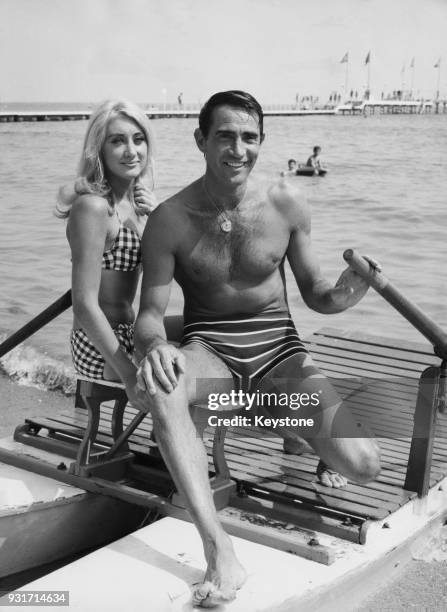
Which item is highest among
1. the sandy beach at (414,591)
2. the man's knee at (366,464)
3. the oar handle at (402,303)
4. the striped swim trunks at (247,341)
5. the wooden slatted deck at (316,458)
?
the oar handle at (402,303)

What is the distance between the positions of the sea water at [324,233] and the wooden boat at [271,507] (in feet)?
5.50

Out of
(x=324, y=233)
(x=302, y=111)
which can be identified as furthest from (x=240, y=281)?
(x=302, y=111)

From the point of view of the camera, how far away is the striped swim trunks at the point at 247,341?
11.4ft

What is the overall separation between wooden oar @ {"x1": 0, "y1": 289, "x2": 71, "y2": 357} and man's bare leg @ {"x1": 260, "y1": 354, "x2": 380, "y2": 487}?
3.46 feet

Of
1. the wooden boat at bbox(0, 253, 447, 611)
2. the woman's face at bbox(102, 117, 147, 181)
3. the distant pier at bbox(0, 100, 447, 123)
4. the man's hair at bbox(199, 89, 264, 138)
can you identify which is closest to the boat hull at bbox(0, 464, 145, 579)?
the wooden boat at bbox(0, 253, 447, 611)

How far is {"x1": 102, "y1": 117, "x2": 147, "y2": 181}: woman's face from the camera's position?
355 cm

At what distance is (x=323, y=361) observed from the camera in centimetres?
503

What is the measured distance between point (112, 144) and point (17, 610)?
1.94 meters

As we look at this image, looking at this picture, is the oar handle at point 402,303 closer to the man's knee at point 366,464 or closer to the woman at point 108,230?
the man's knee at point 366,464

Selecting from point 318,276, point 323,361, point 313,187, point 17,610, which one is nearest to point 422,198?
point 313,187

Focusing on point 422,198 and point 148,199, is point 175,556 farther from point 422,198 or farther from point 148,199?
point 422,198

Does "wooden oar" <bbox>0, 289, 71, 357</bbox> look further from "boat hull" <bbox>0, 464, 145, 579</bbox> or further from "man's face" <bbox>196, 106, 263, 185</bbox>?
"man's face" <bbox>196, 106, 263, 185</bbox>

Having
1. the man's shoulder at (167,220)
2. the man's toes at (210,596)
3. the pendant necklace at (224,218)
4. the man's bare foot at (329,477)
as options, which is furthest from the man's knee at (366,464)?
the man's shoulder at (167,220)

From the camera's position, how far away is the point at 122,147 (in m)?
3.56
